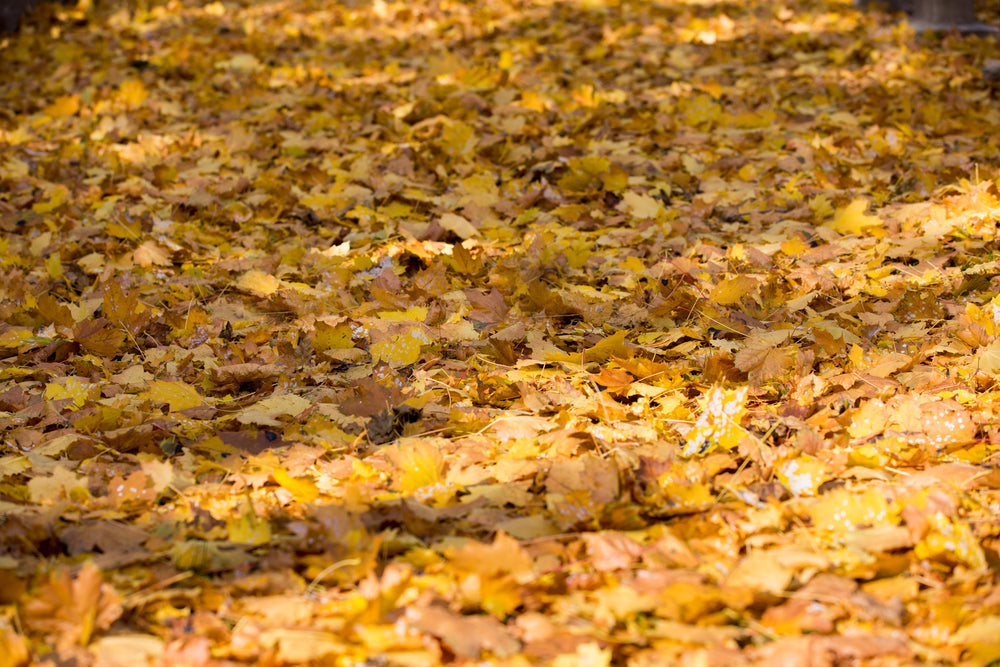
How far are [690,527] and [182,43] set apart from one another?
572 centimetres

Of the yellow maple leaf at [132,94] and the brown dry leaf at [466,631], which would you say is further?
the yellow maple leaf at [132,94]

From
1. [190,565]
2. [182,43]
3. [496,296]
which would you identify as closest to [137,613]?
[190,565]

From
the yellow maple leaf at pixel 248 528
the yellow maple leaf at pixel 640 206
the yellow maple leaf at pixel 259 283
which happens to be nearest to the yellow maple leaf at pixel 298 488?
the yellow maple leaf at pixel 248 528

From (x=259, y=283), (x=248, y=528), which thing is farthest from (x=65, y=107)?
(x=248, y=528)

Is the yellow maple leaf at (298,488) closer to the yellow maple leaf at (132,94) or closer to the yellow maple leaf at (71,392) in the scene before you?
the yellow maple leaf at (71,392)

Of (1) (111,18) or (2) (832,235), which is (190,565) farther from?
(1) (111,18)

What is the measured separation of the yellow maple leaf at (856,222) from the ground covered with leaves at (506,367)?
74 millimetres

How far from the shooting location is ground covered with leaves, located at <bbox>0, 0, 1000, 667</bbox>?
1.53 m

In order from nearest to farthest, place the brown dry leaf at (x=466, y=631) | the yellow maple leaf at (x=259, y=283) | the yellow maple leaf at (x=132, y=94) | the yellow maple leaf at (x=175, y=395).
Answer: the brown dry leaf at (x=466, y=631) → the yellow maple leaf at (x=175, y=395) → the yellow maple leaf at (x=259, y=283) → the yellow maple leaf at (x=132, y=94)

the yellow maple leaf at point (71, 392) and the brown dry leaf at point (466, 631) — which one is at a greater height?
the brown dry leaf at point (466, 631)

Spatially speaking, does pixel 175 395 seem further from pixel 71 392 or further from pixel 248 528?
pixel 248 528

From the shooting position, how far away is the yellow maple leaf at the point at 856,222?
11.0 ft

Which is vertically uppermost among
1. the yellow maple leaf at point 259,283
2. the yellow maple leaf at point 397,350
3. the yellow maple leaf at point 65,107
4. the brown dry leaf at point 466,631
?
the yellow maple leaf at point 65,107

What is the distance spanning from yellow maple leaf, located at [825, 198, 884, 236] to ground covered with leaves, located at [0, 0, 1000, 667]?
2.9 inches
